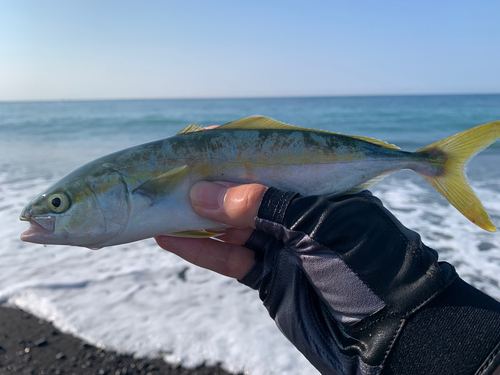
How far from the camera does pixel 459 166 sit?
2693mm

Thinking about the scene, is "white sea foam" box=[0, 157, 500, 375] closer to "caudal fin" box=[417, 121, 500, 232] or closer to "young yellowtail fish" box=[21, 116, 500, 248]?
"young yellowtail fish" box=[21, 116, 500, 248]

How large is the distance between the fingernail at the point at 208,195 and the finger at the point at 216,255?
0.69m

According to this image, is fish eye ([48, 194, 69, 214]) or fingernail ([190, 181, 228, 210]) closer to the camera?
fish eye ([48, 194, 69, 214])

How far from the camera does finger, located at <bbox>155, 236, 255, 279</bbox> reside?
10.1ft

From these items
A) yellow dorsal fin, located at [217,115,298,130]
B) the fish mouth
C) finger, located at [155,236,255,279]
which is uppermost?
yellow dorsal fin, located at [217,115,298,130]

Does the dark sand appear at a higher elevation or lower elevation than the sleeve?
lower

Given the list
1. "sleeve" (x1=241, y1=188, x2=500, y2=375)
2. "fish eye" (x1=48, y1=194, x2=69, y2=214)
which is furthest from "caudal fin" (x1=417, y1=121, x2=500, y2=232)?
"fish eye" (x1=48, y1=194, x2=69, y2=214)

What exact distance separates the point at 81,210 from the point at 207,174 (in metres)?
0.89

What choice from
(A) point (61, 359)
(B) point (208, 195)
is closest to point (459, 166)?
(B) point (208, 195)

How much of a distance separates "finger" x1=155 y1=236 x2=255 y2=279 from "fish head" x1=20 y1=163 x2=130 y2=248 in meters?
0.74

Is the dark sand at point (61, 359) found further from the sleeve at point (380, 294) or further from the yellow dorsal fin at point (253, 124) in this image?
the yellow dorsal fin at point (253, 124)

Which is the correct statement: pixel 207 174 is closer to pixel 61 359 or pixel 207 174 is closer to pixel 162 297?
pixel 61 359

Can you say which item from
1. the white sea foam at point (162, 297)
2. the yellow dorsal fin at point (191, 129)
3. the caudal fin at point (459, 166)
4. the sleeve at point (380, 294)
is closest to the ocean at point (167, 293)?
the white sea foam at point (162, 297)

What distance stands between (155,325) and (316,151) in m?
3.05
